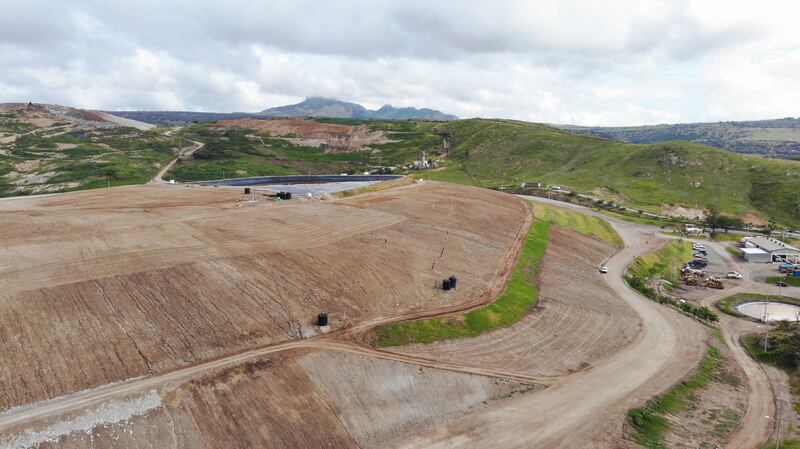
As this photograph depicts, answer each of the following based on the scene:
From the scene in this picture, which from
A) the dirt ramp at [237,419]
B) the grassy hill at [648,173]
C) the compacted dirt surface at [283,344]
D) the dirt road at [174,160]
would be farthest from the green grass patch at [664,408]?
the dirt road at [174,160]

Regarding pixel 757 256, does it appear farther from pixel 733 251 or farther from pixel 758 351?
pixel 758 351

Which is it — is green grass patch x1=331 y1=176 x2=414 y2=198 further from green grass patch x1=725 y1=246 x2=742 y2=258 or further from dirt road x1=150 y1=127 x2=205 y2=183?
green grass patch x1=725 y1=246 x2=742 y2=258

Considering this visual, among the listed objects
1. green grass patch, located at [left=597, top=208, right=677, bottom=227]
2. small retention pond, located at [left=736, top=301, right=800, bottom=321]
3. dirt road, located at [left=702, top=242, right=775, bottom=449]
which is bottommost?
small retention pond, located at [left=736, top=301, right=800, bottom=321]

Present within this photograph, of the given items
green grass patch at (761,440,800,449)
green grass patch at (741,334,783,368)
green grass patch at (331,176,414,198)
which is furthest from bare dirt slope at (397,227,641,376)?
green grass patch at (331,176,414,198)

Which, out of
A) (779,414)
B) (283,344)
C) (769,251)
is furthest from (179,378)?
(769,251)

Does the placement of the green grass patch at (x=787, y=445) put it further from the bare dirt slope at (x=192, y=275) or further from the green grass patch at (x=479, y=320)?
the bare dirt slope at (x=192, y=275)

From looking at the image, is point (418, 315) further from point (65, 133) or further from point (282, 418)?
point (65, 133)
